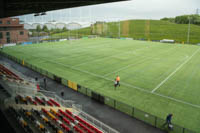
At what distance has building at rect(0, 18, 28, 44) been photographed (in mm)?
61438

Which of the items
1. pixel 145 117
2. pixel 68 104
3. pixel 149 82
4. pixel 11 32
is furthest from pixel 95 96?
pixel 11 32

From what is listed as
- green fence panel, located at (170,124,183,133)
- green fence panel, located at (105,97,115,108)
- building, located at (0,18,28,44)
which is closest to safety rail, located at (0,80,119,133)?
green fence panel, located at (105,97,115,108)

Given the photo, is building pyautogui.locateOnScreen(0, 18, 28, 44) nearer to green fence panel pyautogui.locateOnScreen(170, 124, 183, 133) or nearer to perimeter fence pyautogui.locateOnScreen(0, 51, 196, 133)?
perimeter fence pyautogui.locateOnScreen(0, 51, 196, 133)

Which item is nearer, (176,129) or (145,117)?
(176,129)

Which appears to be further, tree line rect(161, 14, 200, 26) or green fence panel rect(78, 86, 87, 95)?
tree line rect(161, 14, 200, 26)

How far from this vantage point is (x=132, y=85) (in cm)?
2202

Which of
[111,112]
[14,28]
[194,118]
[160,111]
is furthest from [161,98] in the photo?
[14,28]

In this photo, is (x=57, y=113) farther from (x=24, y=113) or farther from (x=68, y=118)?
(x=24, y=113)

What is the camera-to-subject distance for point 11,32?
63812 millimetres

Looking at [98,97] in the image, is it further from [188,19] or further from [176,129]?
[188,19]

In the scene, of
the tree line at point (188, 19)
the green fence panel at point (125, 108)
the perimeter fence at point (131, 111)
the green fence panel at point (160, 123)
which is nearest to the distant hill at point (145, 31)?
the tree line at point (188, 19)

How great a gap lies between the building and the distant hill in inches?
955

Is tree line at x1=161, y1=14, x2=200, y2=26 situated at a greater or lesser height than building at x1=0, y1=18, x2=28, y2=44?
greater

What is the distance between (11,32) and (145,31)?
7060 centimetres
